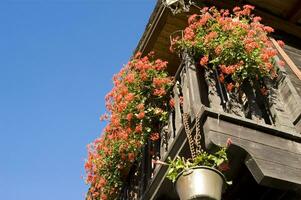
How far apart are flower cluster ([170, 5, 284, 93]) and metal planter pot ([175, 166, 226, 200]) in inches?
63.6

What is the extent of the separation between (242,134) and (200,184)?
79 cm

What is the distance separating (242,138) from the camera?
4.01 meters

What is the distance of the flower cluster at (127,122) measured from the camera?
21.0 ft

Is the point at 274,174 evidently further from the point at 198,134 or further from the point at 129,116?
the point at 129,116

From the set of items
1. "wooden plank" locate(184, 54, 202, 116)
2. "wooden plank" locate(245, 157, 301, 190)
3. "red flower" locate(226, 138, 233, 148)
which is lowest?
"wooden plank" locate(245, 157, 301, 190)

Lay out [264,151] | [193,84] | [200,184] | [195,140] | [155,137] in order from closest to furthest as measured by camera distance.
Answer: [200,184]
[264,151]
[195,140]
[193,84]
[155,137]

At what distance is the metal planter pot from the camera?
3.51 m

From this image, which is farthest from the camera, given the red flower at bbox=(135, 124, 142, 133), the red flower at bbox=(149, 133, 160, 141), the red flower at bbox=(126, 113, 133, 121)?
the red flower at bbox=(126, 113, 133, 121)

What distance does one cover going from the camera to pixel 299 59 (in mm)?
7211

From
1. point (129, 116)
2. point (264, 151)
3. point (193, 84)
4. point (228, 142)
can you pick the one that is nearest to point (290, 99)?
point (193, 84)

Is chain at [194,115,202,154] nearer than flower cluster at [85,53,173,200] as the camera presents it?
Yes

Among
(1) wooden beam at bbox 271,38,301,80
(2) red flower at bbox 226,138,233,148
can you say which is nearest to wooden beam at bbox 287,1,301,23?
(1) wooden beam at bbox 271,38,301,80

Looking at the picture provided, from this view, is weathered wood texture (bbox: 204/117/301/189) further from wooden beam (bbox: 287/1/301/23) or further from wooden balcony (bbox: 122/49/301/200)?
wooden beam (bbox: 287/1/301/23)

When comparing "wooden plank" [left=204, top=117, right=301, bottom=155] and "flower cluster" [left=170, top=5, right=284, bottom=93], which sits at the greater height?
"flower cluster" [left=170, top=5, right=284, bottom=93]
